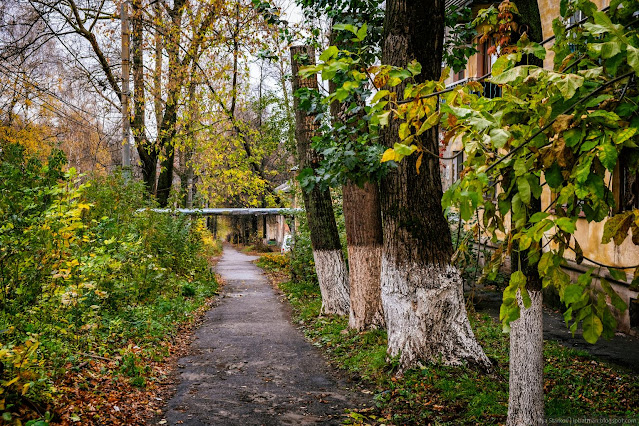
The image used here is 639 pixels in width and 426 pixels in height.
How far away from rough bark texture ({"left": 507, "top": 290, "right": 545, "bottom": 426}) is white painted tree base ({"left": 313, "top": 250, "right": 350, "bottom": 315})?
5995 mm

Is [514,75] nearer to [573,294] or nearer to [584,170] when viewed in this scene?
[584,170]

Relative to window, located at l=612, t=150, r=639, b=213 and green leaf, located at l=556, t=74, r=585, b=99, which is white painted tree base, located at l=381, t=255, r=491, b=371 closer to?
window, located at l=612, t=150, r=639, b=213

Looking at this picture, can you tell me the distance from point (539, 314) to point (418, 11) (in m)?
3.65

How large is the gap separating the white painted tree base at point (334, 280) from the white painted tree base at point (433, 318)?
13.4 feet

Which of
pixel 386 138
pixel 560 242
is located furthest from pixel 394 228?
pixel 560 242

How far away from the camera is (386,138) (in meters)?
6.88

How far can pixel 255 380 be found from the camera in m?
7.32

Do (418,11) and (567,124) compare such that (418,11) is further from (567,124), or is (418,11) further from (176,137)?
(176,137)

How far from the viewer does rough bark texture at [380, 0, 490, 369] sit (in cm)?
633

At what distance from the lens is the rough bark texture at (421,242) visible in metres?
6.33

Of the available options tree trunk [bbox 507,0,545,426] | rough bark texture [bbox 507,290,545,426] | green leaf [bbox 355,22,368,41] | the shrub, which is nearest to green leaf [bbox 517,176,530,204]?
green leaf [bbox 355,22,368,41]

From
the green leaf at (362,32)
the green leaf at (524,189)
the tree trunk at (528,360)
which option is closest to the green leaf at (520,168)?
the green leaf at (524,189)

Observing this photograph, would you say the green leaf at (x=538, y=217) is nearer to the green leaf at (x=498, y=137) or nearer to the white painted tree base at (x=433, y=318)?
the green leaf at (x=498, y=137)

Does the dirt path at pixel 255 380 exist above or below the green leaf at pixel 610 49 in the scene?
below
